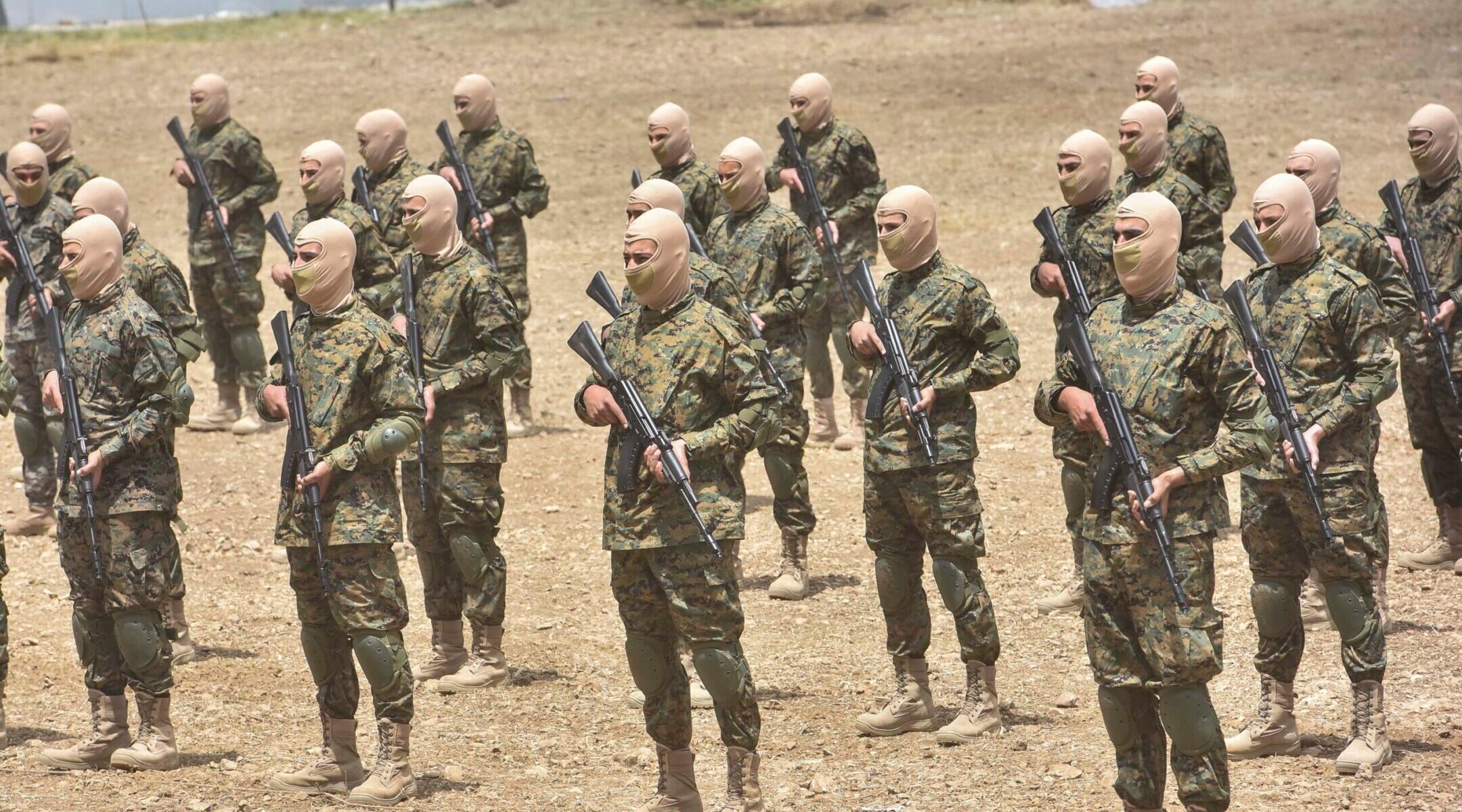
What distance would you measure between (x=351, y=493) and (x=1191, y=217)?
5.55 m

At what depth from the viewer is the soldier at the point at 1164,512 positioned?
601 cm

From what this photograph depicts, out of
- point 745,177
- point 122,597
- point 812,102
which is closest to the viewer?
point 122,597

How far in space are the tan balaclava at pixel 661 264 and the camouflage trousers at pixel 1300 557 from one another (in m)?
2.71

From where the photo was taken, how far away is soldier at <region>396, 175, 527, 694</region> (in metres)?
8.54

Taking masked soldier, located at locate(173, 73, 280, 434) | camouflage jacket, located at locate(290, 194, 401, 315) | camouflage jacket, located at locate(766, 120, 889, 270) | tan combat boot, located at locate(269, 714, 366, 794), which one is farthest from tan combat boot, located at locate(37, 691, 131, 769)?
camouflage jacket, located at locate(766, 120, 889, 270)

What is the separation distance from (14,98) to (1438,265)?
20521mm

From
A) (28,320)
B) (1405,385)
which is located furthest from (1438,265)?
(28,320)

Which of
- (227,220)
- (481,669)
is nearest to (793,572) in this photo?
(481,669)

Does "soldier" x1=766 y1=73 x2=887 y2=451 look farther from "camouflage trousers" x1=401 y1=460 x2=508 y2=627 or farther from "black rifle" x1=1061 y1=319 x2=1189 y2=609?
"black rifle" x1=1061 y1=319 x2=1189 y2=609

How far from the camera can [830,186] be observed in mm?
12570

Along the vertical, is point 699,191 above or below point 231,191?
below

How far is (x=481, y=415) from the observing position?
8641 mm

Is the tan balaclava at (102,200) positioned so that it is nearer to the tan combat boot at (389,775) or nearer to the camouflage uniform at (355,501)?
the camouflage uniform at (355,501)

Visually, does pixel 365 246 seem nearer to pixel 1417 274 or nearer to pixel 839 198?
pixel 839 198
